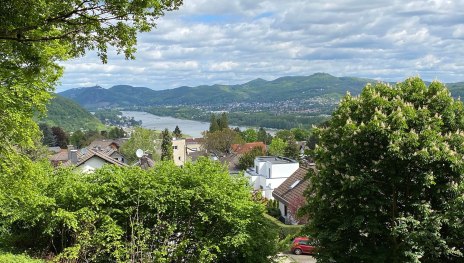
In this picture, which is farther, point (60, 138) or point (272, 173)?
point (60, 138)

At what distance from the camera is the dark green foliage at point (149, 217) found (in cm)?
1433

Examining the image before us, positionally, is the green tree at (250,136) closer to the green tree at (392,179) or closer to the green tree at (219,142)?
the green tree at (219,142)

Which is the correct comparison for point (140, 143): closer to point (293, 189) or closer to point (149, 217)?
point (293, 189)

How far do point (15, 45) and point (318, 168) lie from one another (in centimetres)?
920

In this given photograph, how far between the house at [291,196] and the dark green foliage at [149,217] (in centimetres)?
1706

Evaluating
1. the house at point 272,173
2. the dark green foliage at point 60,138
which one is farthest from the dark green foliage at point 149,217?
the dark green foliage at point 60,138

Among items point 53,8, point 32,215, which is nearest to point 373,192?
point 53,8

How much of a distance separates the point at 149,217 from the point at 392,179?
8.20 meters

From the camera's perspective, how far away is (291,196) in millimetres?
34906

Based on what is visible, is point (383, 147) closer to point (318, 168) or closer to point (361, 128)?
point (361, 128)

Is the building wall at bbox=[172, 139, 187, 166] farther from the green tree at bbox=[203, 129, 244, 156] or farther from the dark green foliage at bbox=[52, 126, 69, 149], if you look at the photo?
the dark green foliage at bbox=[52, 126, 69, 149]

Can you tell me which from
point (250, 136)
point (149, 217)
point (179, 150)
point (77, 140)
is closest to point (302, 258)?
point (149, 217)

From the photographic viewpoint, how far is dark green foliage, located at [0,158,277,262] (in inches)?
564

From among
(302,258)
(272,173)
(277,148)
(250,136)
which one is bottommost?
(250,136)
